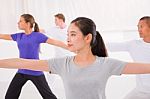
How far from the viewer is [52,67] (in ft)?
5.24

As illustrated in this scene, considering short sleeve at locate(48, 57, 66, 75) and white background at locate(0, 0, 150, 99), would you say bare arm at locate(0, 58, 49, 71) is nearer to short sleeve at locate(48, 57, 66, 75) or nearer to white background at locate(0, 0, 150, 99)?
short sleeve at locate(48, 57, 66, 75)

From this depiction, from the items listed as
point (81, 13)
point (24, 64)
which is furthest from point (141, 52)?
point (81, 13)

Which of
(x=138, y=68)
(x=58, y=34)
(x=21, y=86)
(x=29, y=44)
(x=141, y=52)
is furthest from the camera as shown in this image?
(x=58, y=34)

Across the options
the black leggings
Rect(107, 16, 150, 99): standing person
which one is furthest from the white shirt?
Result: Rect(107, 16, 150, 99): standing person

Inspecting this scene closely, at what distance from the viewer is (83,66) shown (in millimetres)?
1570

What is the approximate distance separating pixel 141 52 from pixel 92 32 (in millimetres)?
900

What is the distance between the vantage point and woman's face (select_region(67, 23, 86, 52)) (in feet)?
5.21

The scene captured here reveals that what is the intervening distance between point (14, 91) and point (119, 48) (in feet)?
3.71

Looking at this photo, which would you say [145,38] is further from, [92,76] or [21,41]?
[21,41]

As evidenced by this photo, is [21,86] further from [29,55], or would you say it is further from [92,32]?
[92,32]

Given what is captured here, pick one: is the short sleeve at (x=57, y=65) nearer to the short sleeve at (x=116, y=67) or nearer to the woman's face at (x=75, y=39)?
the woman's face at (x=75, y=39)

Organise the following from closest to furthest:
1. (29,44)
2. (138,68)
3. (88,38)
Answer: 1. (138,68)
2. (88,38)
3. (29,44)

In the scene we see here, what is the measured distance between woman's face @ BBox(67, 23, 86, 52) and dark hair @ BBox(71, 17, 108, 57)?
2cm

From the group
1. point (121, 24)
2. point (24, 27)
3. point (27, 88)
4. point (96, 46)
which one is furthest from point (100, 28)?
point (96, 46)
